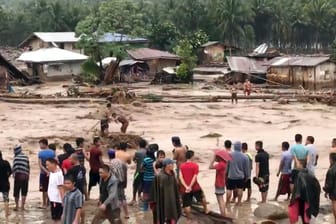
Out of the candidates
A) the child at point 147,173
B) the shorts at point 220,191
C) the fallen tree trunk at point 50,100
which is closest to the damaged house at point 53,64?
the fallen tree trunk at point 50,100

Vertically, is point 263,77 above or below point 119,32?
below

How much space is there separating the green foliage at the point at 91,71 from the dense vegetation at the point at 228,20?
17844 millimetres

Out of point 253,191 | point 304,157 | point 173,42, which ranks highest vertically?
point 173,42

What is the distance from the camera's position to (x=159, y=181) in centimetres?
1064

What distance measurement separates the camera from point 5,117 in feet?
97.2

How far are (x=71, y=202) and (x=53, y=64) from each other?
45734mm

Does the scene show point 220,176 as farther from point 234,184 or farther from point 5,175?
point 5,175

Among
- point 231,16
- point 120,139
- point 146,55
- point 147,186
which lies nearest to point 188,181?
point 147,186

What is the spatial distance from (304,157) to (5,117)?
19.6m

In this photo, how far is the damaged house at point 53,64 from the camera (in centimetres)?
5359

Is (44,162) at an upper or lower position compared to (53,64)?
lower

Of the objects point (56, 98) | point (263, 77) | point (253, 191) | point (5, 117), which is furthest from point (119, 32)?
point (253, 191)

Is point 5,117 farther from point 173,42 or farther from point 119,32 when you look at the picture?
point 173,42

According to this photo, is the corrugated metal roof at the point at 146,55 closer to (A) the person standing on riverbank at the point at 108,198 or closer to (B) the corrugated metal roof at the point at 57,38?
(B) the corrugated metal roof at the point at 57,38
